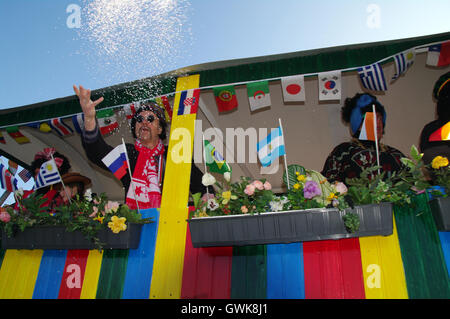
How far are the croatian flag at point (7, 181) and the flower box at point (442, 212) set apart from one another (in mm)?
3885

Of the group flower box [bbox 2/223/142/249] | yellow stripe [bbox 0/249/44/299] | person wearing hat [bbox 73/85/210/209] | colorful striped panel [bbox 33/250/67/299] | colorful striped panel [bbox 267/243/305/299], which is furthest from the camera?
person wearing hat [bbox 73/85/210/209]

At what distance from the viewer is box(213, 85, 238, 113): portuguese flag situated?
3793mm

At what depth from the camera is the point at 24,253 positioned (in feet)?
11.4

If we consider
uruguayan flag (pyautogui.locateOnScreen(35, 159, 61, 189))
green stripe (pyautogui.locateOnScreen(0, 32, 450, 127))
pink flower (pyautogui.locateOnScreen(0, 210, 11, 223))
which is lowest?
pink flower (pyautogui.locateOnScreen(0, 210, 11, 223))

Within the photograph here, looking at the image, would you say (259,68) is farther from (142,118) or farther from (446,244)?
(446,244)

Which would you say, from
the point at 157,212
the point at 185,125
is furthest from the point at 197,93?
the point at 157,212

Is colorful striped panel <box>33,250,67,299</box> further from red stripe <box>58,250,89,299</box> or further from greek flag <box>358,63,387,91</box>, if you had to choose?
greek flag <box>358,63,387,91</box>

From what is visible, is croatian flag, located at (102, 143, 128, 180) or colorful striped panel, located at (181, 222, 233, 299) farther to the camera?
croatian flag, located at (102, 143, 128, 180)

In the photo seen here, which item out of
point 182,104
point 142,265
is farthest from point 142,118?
point 142,265

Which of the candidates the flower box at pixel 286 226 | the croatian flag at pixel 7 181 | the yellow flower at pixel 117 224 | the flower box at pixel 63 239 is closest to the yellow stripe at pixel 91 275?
the flower box at pixel 63 239

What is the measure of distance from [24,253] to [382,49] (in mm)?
3924

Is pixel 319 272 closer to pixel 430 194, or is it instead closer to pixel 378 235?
pixel 378 235

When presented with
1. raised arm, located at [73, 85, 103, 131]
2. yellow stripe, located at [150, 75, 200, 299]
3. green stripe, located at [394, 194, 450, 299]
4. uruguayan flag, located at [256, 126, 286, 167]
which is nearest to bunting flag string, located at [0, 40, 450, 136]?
raised arm, located at [73, 85, 103, 131]

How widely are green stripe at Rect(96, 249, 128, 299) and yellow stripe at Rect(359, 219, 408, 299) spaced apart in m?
1.86
